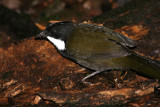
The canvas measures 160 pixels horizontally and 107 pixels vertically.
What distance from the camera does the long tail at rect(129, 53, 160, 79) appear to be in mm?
3330

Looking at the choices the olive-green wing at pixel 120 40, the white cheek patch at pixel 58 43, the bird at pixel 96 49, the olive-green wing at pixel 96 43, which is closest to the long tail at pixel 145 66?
the bird at pixel 96 49

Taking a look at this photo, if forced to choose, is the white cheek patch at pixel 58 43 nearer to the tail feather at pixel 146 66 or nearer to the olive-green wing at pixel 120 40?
the olive-green wing at pixel 120 40

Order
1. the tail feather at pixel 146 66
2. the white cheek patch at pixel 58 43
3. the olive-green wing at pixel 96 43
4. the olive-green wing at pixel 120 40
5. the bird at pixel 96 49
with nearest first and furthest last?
1. the tail feather at pixel 146 66
2. the bird at pixel 96 49
3. the olive-green wing at pixel 96 43
4. the olive-green wing at pixel 120 40
5. the white cheek patch at pixel 58 43

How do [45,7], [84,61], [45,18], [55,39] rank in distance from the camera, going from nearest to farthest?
[84,61], [55,39], [45,18], [45,7]

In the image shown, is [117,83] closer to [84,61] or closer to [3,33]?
[84,61]

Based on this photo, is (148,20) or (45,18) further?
(45,18)

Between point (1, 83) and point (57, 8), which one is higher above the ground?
point (57, 8)

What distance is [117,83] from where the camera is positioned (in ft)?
11.8

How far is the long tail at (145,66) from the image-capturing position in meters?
3.33

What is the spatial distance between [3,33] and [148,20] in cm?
409

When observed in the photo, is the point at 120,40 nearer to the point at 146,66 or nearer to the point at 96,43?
the point at 96,43

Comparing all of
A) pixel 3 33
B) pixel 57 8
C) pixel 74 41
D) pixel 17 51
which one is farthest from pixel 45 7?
pixel 74 41

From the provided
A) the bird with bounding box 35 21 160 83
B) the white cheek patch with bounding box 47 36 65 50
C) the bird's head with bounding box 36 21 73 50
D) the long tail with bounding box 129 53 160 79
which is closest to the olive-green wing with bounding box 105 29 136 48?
the bird with bounding box 35 21 160 83

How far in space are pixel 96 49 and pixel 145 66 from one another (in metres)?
0.90
